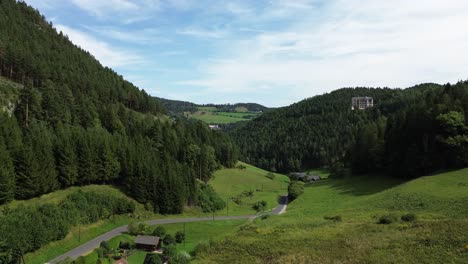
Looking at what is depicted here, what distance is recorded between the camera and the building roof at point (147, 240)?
64.1 meters

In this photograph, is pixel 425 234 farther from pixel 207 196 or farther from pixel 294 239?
pixel 207 196

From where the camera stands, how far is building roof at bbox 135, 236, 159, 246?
210 feet

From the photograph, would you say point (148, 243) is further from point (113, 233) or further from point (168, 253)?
point (113, 233)

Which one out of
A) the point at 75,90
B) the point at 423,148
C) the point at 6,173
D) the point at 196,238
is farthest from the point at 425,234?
the point at 75,90

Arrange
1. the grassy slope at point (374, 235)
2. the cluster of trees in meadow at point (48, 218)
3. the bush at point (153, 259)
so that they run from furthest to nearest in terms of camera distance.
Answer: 1. the cluster of trees in meadow at point (48, 218)
2. the bush at point (153, 259)
3. the grassy slope at point (374, 235)

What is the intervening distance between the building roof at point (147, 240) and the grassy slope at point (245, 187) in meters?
34.3

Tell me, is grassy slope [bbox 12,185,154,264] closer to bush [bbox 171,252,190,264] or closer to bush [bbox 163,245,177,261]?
bush [bbox 163,245,177,261]

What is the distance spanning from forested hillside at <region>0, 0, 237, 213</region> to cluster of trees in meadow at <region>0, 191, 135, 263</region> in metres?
5.77

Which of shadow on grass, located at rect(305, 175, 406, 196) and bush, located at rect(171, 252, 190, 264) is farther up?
shadow on grass, located at rect(305, 175, 406, 196)

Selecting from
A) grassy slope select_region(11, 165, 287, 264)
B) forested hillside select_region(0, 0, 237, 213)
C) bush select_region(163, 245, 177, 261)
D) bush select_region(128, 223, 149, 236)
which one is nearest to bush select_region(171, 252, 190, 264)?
bush select_region(163, 245, 177, 261)

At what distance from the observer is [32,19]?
188 m

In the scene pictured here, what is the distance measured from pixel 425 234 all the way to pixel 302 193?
59179 millimetres

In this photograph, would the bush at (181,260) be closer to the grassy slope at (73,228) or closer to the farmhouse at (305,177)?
the grassy slope at (73,228)

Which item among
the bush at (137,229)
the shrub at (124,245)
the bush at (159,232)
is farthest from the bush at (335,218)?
the bush at (137,229)
